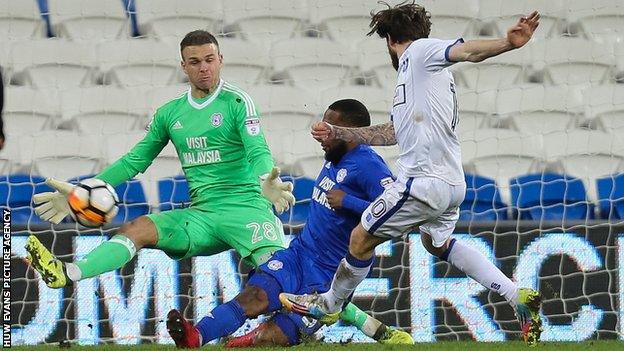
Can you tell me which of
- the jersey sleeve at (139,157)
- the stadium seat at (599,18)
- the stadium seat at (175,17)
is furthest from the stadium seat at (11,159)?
the stadium seat at (599,18)

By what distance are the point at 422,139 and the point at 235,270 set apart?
8.46ft

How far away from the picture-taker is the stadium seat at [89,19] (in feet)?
32.5

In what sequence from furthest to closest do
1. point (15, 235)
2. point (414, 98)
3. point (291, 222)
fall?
point (291, 222), point (15, 235), point (414, 98)

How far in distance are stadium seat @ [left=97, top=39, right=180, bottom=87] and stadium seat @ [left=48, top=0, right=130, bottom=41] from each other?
0.20 meters

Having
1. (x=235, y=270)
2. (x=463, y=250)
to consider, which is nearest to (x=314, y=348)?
(x=463, y=250)

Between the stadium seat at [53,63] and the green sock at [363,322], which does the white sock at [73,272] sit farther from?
the stadium seat at [53,63]

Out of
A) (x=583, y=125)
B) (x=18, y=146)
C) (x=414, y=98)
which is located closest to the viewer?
(x=414, y=98)

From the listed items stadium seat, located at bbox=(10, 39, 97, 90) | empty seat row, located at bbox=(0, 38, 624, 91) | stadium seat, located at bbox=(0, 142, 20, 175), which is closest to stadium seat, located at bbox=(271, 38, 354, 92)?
empty seat row, located at bbox=(0, 38, 624, 91)

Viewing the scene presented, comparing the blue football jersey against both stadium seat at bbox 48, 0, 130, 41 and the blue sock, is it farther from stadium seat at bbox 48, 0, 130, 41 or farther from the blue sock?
stadium seat at bbox 48, 0, 130, 41

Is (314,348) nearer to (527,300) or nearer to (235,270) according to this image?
(527,300)

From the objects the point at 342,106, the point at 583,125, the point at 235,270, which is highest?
the point at 342,106

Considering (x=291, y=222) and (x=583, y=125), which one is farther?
(x=583, y=125)

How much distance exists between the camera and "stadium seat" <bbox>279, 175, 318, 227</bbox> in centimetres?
843

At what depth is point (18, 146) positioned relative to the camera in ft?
29.3
